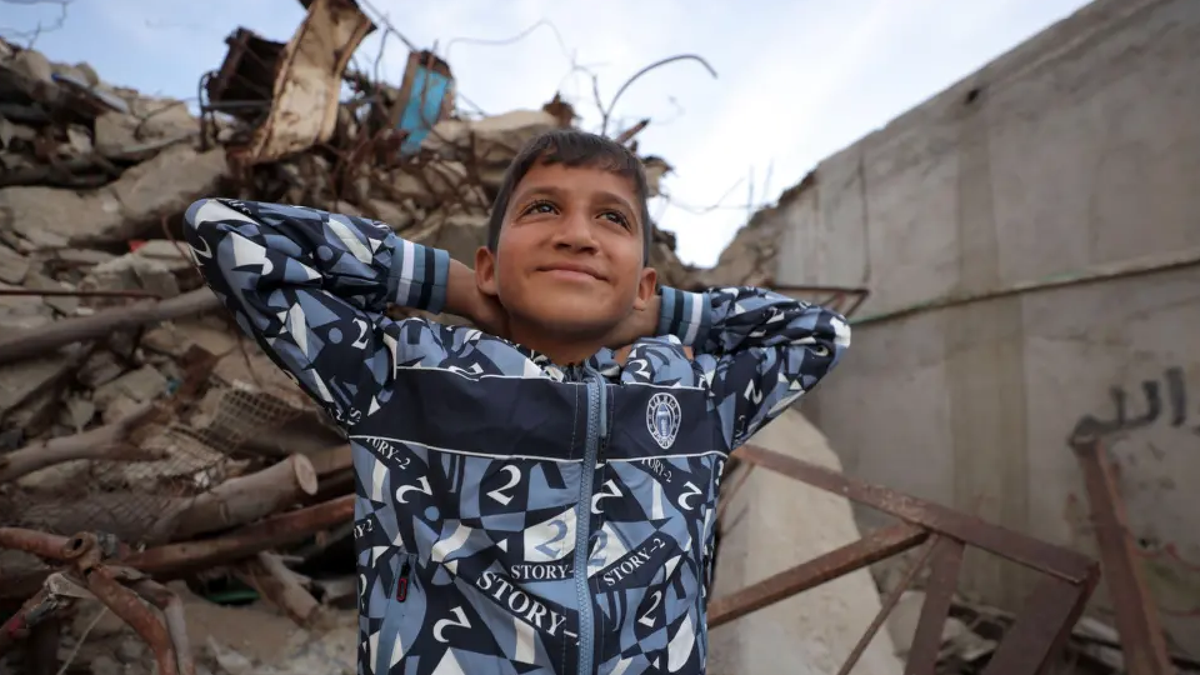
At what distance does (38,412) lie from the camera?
131 inches

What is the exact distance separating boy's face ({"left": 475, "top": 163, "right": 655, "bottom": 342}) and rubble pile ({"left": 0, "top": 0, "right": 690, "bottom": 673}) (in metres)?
1.08

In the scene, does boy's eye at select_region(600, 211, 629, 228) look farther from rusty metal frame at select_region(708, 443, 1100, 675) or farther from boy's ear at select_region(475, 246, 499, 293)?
rusty metal frame at select_region(708, 443, 1100, 675)

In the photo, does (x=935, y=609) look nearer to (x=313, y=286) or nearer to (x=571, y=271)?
(x=571, y=271)

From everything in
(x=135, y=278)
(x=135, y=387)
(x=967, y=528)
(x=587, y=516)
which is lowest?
(x=967, y=528)

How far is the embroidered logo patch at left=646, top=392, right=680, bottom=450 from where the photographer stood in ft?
3.66

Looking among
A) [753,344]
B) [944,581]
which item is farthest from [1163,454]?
[753,344]

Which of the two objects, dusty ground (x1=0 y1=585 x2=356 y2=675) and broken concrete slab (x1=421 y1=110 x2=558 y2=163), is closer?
dusty ground (x1=0 y1=585 x2=356 y2=675)

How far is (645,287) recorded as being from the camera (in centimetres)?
133

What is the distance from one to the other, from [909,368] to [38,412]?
5.11 meters

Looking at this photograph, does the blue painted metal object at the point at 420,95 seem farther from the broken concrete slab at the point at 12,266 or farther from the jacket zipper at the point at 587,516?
the jacket zipper at the point at 587,516

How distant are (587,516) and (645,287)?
1.71 ft

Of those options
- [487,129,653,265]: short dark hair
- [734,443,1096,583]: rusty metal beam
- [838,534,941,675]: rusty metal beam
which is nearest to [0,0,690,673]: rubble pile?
[487,129,653,265]: short dark hair

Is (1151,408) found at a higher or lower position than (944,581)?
higher

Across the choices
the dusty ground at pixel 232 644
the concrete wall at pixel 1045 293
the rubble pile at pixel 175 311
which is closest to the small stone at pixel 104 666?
the dusty ground at pixel 232 644
